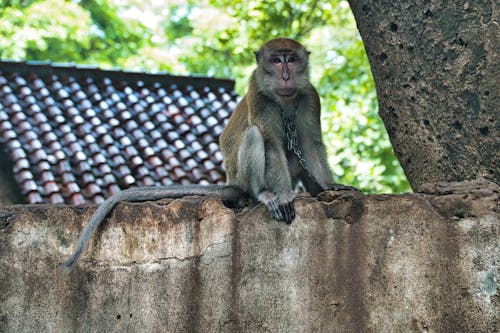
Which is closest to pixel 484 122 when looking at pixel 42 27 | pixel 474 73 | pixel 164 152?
pixel 474 73

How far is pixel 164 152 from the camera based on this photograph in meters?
9.26

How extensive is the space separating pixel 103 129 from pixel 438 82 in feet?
20.3

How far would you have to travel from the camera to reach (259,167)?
394cm

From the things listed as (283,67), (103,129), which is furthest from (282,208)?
(103,129)

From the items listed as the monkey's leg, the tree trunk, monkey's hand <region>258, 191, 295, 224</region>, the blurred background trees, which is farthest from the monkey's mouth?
the blurred background trees

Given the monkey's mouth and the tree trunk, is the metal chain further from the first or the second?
the tree trunk

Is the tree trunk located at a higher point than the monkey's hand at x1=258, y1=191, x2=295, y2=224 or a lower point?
higher

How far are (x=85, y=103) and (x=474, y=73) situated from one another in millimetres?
7075

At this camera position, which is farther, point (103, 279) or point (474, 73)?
point (474, 73)

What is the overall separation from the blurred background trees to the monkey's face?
6.17m

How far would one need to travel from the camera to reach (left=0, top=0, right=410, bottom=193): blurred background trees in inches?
439

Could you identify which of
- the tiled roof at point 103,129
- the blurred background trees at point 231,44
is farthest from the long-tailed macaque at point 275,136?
the blurred background trees at point 231,44

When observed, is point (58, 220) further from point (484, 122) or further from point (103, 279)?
point (484, 122)

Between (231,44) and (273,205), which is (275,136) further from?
(231,44)
